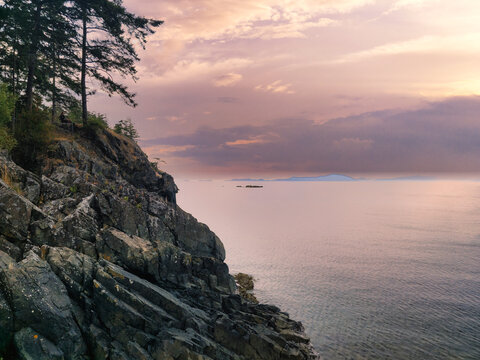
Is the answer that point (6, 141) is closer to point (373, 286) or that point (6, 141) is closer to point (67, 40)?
point (67, 40)

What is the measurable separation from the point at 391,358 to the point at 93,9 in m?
49.9

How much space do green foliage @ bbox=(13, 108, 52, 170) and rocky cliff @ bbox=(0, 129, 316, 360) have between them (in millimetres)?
984

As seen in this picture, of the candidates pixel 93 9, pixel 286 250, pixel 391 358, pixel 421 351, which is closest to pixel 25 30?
pixel 93 9

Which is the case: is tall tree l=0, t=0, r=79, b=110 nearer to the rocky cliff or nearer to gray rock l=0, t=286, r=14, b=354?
the rocky cliff

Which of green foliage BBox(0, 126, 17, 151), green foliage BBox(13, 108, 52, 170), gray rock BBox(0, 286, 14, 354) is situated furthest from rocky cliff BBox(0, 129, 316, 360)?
green foliage BBox(0, 126, 17, 151)

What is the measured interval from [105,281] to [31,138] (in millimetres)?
19238

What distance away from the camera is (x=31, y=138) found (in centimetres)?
2861

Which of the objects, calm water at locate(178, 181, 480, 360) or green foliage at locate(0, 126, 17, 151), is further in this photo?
calm water at locate(178, 181, 480, 360)

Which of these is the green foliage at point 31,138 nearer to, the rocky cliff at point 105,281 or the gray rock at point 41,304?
the rocky cliff at point 105,281

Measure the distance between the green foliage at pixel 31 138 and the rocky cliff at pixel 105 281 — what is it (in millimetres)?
984

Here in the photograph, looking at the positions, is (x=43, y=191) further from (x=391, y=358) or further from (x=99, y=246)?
(x=391, y=358)

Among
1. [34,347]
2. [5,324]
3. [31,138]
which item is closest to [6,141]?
[31,138]

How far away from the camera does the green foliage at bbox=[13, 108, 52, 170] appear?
28.1 meters

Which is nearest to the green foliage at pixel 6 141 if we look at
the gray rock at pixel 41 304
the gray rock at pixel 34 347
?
the gray rock at pixel 41 304
